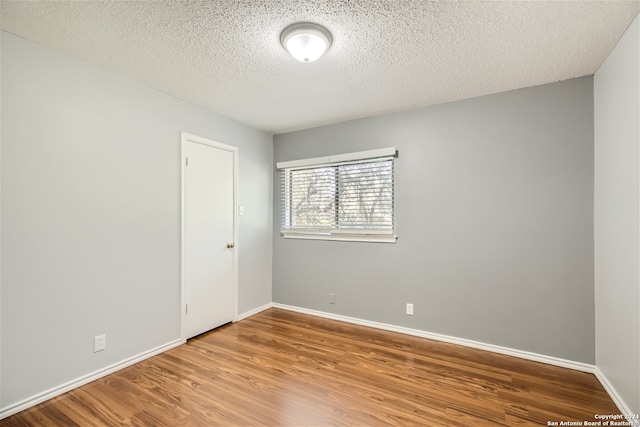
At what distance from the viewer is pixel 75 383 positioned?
218 centimetres

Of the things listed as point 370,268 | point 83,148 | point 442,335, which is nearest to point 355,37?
point 83,148

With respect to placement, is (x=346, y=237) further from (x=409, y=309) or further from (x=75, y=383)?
(x=75, y=383)

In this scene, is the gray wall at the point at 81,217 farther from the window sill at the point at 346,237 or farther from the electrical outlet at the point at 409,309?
the electrical outlet at the point at 409,309

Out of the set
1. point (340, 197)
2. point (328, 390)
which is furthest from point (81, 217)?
point (340, 197)

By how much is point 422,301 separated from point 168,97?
3.26m

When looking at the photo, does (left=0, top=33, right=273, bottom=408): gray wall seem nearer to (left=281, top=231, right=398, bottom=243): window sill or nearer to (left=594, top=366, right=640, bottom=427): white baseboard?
(left=281, top=231, right=398, bottom=243): window sill

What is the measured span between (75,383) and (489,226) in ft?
11.9

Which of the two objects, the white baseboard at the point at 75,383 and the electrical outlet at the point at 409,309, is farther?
the electrical outlet at the point at 409,309

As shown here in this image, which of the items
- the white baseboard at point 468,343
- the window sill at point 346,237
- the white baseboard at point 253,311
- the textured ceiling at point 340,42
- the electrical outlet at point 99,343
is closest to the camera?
the textured ceiling at point 340,42

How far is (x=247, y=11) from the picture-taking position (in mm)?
1693

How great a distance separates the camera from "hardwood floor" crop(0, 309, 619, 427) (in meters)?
1.86

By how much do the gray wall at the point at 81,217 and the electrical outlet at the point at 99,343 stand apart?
3 cm

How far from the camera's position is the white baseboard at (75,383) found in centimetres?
190

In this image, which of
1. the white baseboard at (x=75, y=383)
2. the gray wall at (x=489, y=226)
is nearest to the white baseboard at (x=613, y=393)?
the gray wall at (x=489, y=226)
